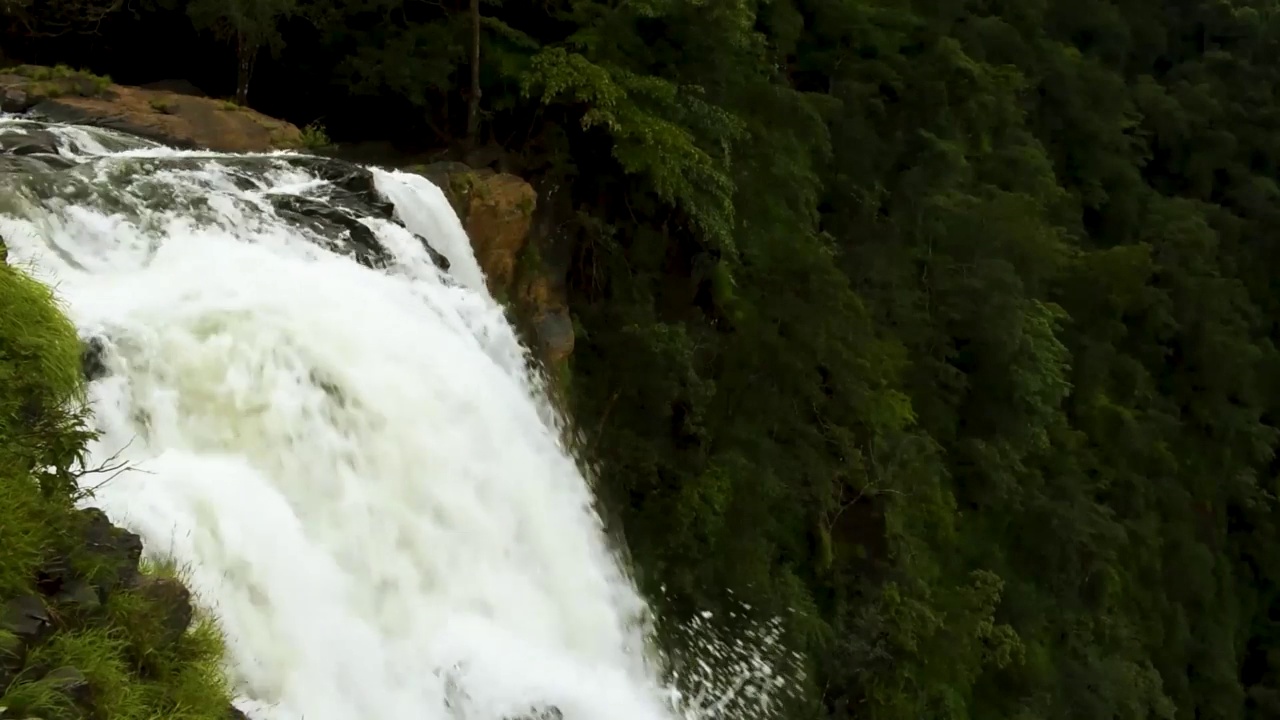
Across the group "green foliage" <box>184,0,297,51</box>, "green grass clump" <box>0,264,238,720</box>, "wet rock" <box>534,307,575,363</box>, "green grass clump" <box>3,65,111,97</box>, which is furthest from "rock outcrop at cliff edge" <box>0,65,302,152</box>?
"green grass clump" <box>0,264,238,720</box>

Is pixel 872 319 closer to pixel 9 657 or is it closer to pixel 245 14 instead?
pixel 245 14

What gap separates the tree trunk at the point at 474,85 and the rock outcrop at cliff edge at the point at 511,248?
1.31 metres

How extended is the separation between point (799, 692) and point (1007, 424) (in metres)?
6.25

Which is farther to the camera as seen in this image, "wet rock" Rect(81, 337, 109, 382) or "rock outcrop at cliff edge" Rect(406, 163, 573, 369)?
"rock outcrop at cliff edge" Rect(406, 163, 573, 369)

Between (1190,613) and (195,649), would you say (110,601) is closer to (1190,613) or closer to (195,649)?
(195,649)

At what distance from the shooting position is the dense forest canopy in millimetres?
9258

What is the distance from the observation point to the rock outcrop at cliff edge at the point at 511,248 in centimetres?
784

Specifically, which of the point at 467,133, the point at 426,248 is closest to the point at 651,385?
the point at 426,248

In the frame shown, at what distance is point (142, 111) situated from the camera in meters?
8.62

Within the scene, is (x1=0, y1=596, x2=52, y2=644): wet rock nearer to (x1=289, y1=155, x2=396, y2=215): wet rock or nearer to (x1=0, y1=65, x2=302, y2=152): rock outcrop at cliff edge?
(x1=289, y1=155, x2=396, y2=215): wet rock

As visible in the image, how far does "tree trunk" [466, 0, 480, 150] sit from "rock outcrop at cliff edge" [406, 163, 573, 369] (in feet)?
4.30

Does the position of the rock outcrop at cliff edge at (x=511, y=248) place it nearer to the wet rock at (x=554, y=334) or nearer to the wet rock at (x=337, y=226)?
the wet rock at (x=554, y=334)

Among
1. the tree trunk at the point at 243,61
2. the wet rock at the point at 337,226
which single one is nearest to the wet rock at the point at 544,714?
the wet rock at the point at 337,226

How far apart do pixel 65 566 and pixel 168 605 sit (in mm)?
337
